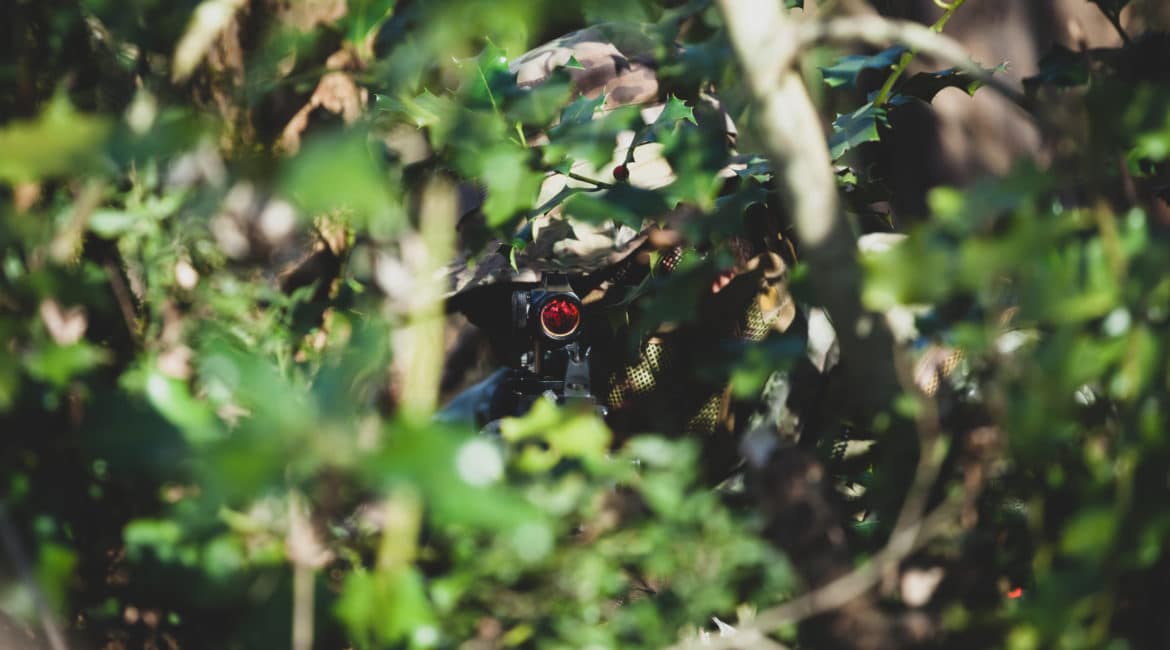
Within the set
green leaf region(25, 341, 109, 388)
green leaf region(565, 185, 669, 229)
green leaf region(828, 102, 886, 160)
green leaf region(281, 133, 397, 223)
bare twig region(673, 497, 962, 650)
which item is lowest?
green leaf region(828, 102, 886, 160)

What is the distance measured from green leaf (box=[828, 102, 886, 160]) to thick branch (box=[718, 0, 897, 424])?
446mm

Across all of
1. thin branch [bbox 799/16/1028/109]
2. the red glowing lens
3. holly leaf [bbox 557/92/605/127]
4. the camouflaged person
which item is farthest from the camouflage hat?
thin branch [bbox 799/16/1028/109]

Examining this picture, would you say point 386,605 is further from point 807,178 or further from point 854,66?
point 854,66

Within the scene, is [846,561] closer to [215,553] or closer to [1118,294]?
[1118,294]

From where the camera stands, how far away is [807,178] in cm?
57

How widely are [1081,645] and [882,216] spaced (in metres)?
0.86

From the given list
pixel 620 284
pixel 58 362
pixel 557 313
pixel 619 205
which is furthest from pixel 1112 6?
pixel 620 284

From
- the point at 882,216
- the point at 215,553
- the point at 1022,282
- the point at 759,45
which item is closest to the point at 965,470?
the point at 1022,282

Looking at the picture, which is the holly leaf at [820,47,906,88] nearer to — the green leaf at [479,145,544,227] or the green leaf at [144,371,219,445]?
the green leaf at [479,145,544,227]

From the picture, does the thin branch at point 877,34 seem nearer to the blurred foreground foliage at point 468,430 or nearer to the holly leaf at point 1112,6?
the blurred foreground foliage at point 468,430

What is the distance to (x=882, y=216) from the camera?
121 cm

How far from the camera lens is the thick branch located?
55 centimetres

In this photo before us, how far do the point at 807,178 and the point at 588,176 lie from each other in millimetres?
1470

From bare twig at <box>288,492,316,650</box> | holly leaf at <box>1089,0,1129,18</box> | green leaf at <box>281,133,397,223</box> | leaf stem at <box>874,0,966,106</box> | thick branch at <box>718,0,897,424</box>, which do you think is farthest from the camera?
leaf stem at <box>874,0,966,106</box>
